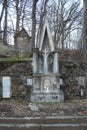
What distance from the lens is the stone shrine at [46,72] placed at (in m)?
11.6

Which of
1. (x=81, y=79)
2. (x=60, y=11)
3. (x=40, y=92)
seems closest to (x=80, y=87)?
(x=81, y=79)

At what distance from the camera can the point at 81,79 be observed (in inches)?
515

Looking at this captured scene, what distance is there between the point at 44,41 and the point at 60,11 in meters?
18.8
